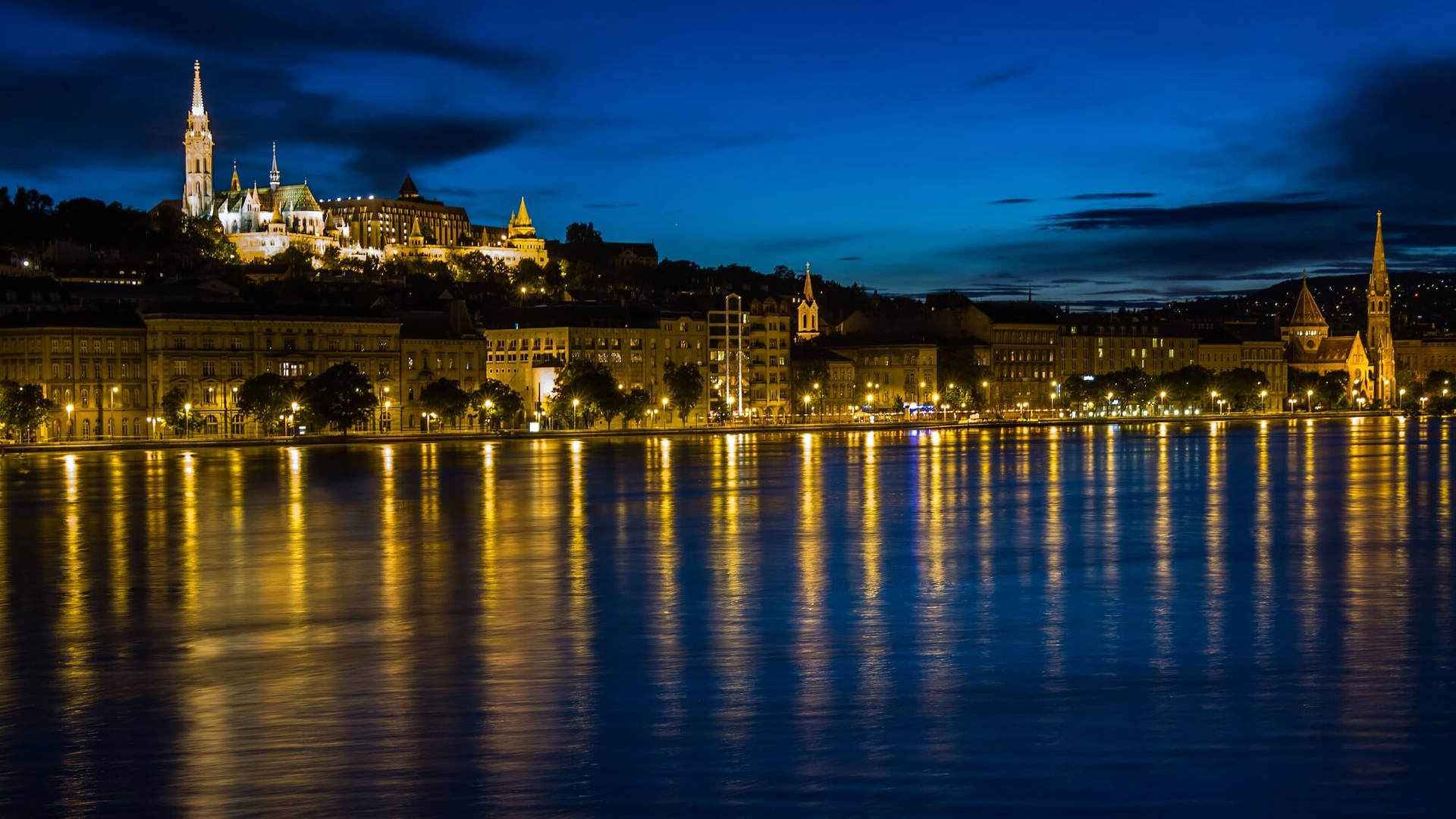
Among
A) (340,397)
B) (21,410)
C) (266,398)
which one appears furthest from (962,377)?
(21,410)

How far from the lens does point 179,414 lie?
306ft

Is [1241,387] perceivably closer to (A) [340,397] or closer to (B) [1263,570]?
(A) [340,397]

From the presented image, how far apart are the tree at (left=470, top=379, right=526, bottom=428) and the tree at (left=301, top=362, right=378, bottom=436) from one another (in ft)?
32.8

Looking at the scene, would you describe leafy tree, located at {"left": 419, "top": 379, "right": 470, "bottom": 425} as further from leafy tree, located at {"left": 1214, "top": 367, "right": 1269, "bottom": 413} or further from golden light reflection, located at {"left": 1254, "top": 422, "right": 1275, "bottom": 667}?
leafy tree, located at {"left": 1214, "top": 367, "right": 1269, "bottom": 413}

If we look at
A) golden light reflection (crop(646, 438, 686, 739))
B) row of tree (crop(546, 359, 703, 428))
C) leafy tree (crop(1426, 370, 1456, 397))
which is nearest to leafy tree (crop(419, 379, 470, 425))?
row of tree (crop(546, 359, 703, 428))

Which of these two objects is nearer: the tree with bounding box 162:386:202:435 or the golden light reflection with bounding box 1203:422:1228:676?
the golden light reflection with bounding box 1203:422:1228:676

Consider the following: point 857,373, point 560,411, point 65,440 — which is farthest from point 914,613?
point 857,373

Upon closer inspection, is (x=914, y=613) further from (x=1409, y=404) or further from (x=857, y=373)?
(x=1409, y=404)

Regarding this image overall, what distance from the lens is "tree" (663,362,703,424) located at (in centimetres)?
11706

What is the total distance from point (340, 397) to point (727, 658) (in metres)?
75.1

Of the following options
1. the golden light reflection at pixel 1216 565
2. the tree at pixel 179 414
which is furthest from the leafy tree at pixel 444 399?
the golden light reflection at pixel 1216 565

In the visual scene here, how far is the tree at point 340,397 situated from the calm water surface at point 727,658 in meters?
45.5

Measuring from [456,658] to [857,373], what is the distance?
410ft

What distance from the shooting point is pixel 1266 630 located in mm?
22875
